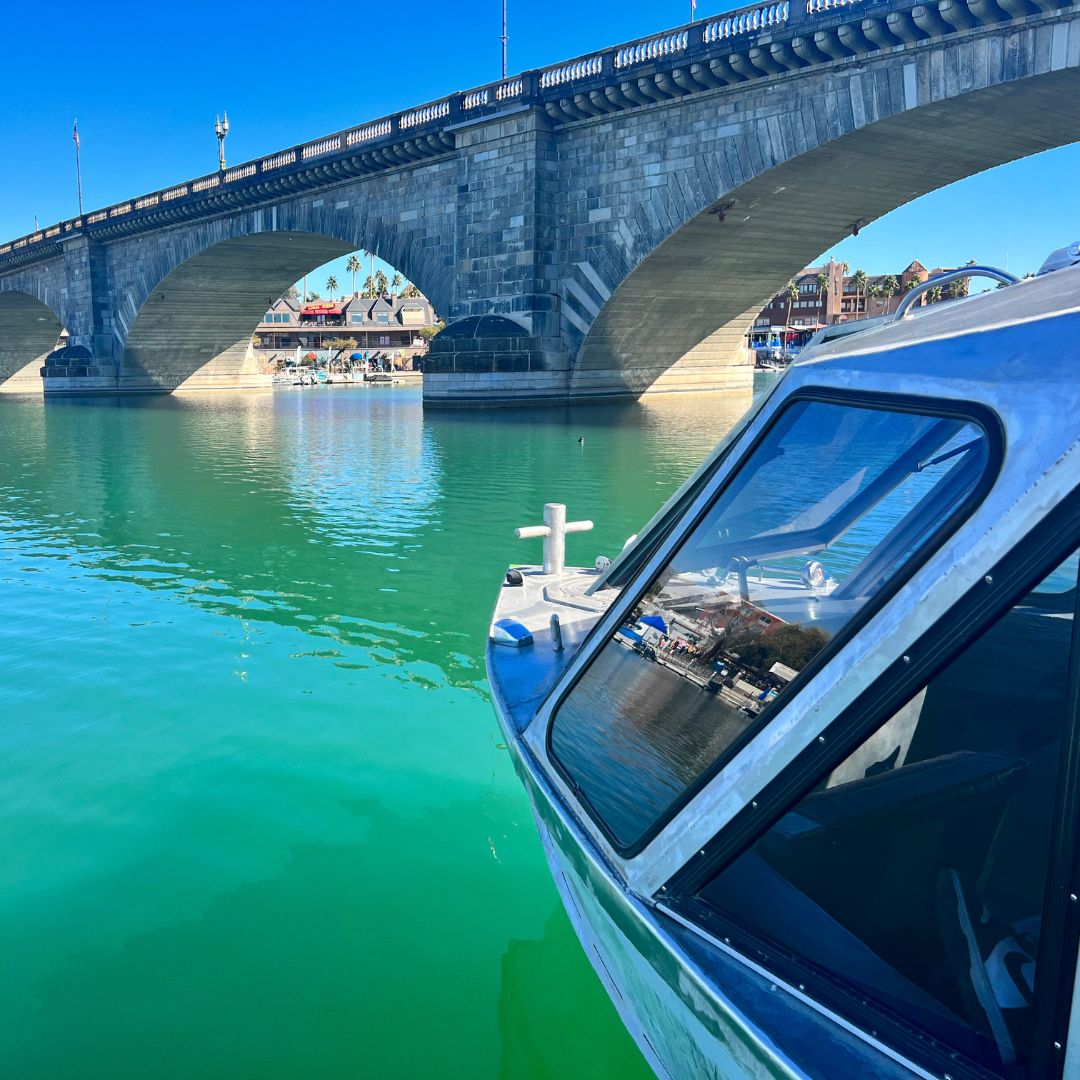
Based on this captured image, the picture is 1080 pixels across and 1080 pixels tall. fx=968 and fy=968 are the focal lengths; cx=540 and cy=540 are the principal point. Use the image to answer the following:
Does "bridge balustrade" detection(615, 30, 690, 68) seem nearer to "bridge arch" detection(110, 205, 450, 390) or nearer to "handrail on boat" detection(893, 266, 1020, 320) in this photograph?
"bridge arch" detection(110, 205, 450, 390)

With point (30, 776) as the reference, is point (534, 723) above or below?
above

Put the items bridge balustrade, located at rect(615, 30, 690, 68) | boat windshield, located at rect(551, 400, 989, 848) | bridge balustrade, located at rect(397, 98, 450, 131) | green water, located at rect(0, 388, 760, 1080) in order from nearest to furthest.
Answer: boat windshield, located at rect(551, 400, 989, 848) < green water, located at rect(0, 388, 760, 1080) < bridge balustrade, located at rect(615, 30, 690, 68) < bridge balustrade, located at rect(397, 98, 450, 131)

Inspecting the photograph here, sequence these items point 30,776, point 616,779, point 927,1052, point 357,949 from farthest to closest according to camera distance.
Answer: point 30,776, point 357,949, point 616,779, point 927,1052

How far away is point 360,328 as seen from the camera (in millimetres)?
97562

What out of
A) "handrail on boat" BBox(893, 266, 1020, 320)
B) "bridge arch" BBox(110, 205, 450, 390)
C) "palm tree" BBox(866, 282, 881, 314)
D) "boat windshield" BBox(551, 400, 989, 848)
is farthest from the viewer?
"palm tree" BBox(866, 282, 881, 314)

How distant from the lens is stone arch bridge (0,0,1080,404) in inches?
745

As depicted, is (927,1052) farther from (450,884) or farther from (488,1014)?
(450,884)

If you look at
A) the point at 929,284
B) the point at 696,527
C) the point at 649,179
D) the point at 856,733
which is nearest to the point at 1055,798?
the point at 856,733

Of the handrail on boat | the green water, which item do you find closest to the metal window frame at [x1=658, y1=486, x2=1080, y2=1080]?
the handrail on boat

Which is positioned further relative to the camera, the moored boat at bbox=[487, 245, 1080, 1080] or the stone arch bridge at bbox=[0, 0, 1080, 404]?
the stone arch bridge at bbox=[0, 0, 1080, 404]

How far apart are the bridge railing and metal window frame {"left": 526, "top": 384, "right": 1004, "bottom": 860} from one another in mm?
20147

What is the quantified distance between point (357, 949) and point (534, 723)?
49.5 inches

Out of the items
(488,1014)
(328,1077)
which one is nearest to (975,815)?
(488,1014)

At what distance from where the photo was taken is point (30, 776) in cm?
488
